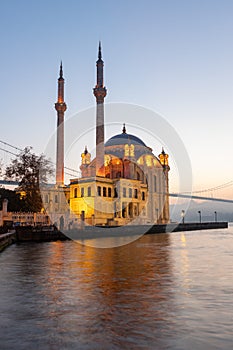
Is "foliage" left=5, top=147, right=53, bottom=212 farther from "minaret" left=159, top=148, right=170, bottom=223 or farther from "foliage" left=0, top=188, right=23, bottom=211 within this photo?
"minaret" left=159, top=148, right=170, bottom=223

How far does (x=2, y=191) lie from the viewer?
46656 millimetres

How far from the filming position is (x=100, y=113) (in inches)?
2308

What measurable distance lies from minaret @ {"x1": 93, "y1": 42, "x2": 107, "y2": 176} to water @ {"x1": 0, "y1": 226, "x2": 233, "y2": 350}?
44.4 m

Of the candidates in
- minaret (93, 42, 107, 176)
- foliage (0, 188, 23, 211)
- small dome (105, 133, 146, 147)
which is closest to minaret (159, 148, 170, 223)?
small dome (105, 133, 146, 147)

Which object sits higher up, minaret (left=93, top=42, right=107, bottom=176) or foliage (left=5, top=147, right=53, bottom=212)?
minaret (left=93, top=42, right=107, bottom=176)

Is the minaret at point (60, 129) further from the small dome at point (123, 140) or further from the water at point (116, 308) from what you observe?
the water at point (116, 308)

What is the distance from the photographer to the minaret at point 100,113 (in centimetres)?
5728

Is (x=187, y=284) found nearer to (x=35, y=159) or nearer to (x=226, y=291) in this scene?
(x=226, y=291)

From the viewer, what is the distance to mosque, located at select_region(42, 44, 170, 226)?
188 ft

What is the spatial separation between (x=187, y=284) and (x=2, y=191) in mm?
39685

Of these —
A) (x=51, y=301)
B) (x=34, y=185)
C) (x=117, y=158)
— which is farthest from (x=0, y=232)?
(x=117, y=158)

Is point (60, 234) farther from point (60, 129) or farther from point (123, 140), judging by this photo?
point (123, 140)

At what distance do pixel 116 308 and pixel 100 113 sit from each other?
52.6 metres

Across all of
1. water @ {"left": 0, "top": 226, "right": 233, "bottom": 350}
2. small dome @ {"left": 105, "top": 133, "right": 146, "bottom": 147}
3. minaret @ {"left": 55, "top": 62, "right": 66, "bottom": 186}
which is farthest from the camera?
small dome @ {"left": 105, "top": 133, "right": 146, "bottom": 147}
